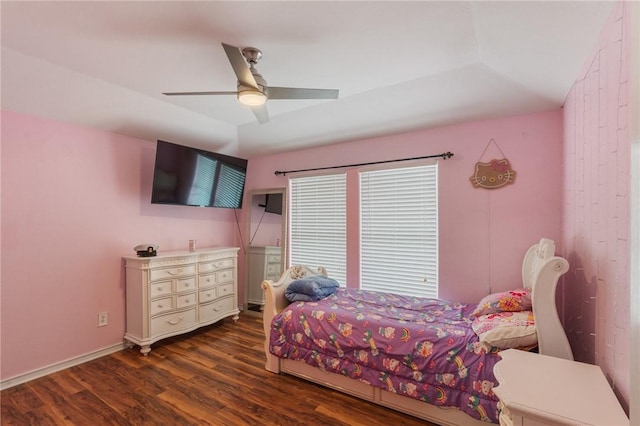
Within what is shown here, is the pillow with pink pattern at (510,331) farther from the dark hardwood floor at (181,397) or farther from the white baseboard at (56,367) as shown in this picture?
the white baseboard at (56,367)

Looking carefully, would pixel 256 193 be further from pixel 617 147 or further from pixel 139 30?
pixel 617 147

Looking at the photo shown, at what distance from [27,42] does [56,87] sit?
510 millimetres

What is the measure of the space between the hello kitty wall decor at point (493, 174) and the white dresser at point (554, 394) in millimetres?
1701

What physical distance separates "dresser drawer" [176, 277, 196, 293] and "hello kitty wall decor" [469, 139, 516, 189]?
3.30m

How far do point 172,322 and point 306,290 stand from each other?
166 centimetres

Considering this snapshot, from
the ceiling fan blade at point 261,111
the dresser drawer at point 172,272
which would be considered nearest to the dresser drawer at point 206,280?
the dresser drawer at point 172,272

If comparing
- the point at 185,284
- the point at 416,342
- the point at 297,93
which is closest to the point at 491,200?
the point at 416,342

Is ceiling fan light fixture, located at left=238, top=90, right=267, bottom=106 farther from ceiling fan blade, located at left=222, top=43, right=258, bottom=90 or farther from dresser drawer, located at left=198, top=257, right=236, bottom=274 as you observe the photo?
dresser drawer, located at left=198, top=257, right=236, bottom=274

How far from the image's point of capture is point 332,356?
2453mm

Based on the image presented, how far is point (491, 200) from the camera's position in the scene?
287cm

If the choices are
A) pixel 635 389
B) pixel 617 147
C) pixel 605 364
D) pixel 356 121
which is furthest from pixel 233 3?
pixel 605 364

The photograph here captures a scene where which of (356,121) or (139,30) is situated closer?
(139,30)

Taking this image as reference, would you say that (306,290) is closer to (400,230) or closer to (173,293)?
(400,230)

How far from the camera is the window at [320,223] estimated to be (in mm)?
3785
